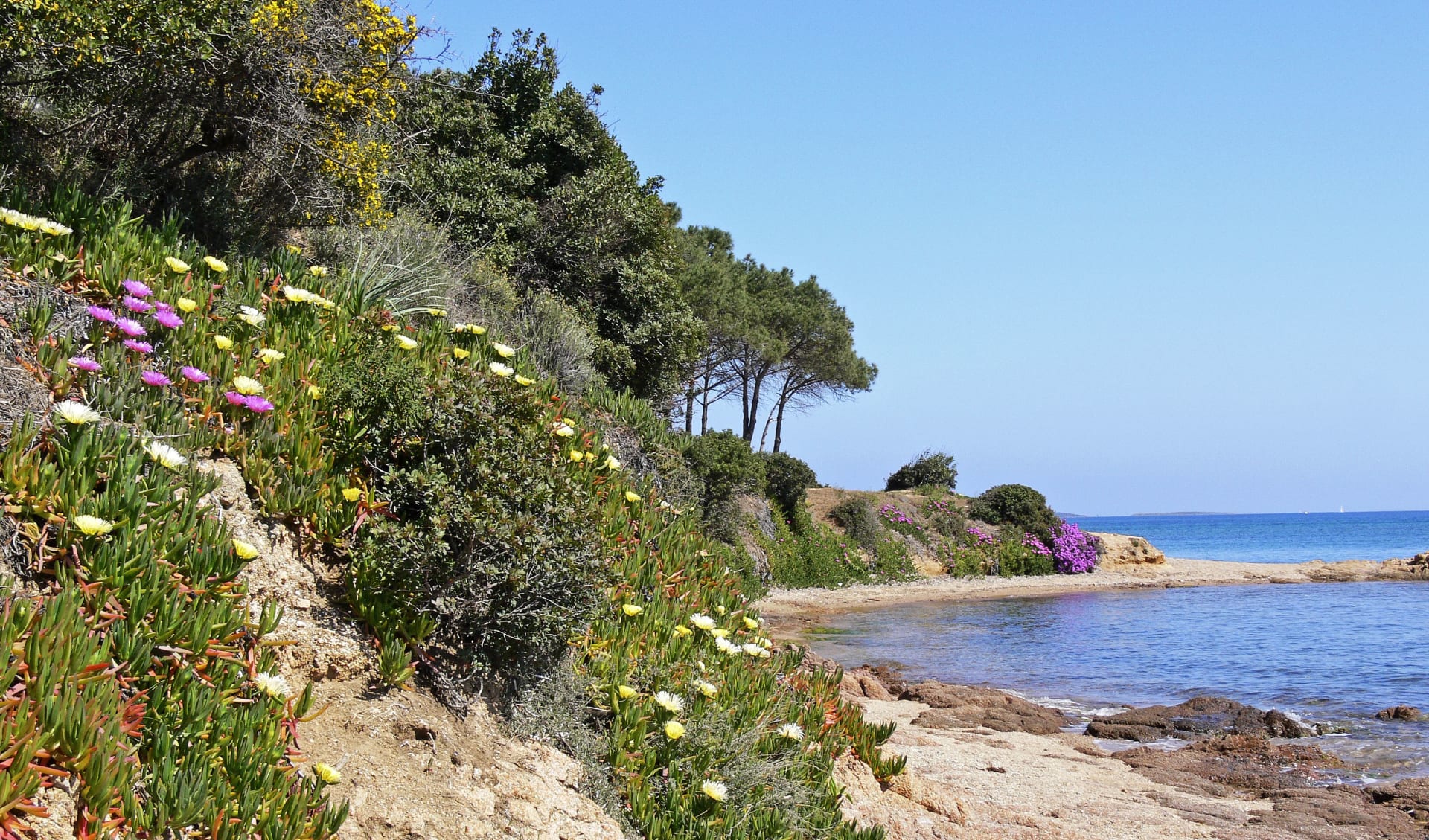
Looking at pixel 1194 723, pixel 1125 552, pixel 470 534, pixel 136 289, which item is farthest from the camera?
pixel 1125 552

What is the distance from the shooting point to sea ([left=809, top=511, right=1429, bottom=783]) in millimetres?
12359

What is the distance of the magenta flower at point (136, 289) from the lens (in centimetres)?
490

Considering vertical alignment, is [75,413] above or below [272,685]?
above

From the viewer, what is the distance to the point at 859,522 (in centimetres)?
3061

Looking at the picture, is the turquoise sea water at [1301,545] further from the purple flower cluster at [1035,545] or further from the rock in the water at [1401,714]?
the rock in the water at [1401,714]

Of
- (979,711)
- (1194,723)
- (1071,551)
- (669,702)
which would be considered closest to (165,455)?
(669,702)

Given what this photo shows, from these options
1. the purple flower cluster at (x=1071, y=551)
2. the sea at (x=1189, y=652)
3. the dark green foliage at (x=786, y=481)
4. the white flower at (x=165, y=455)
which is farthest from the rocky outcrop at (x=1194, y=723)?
the purple flower cluster at (x=1071, y=551)

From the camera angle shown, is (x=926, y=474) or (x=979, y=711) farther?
(x=926, y=474)

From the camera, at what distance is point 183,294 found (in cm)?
545

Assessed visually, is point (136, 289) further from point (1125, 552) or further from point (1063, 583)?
point (1125, 552)

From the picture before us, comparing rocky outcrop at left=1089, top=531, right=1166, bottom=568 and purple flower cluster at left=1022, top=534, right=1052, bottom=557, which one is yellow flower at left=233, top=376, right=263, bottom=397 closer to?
purple flower cluster at left=1022, top=534, right=1052, bottom=557

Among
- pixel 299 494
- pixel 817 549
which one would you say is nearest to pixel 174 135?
pixel 299 494

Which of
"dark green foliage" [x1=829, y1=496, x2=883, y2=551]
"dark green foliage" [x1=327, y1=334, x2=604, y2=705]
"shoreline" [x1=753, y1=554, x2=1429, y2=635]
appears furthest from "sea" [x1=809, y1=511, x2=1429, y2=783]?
"dark green foliage" [x1=327, y1=334, x2=604, y2=705]

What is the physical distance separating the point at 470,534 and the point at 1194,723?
10032 mm
